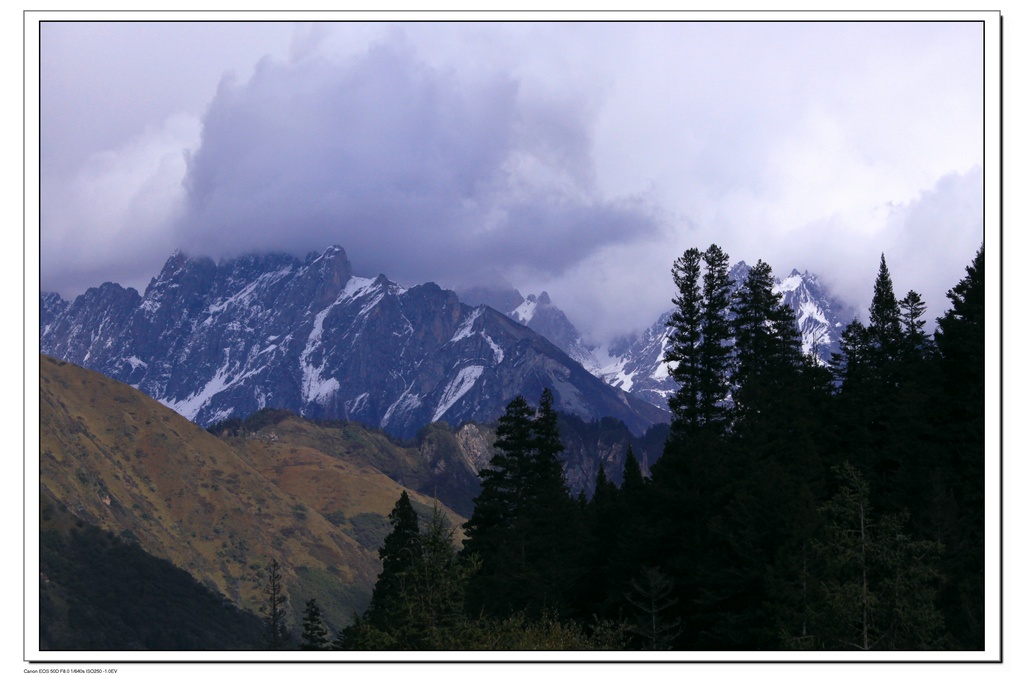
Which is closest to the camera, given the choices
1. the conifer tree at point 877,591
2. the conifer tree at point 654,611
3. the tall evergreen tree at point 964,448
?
the conifer tree at point 877,591

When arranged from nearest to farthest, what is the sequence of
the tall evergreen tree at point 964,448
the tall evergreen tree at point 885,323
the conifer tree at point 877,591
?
A: the conifer tree at point 877,591 < the tall evergreen tree at point 964,448 < the tall evergreen tree at point 885,323

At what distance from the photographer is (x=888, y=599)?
3400 cm

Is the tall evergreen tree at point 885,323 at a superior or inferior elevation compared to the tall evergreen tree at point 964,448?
superior

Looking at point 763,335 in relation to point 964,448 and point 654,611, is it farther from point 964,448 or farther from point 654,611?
point 654,611

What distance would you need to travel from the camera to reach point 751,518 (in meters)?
45.1

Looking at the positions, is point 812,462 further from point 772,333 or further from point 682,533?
point 772,333

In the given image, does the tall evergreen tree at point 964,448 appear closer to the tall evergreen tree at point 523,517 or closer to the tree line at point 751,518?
the tree line at point 751,518

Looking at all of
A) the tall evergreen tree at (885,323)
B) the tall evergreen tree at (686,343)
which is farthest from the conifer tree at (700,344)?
the tall evergreen tree at (885,323)

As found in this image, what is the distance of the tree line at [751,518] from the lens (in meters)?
33.8

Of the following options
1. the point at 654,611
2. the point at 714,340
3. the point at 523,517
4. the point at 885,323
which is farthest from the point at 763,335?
the point at 654,611

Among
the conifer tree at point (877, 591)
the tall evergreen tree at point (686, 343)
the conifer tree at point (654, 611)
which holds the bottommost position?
the conifer tree at point (654, 611)
